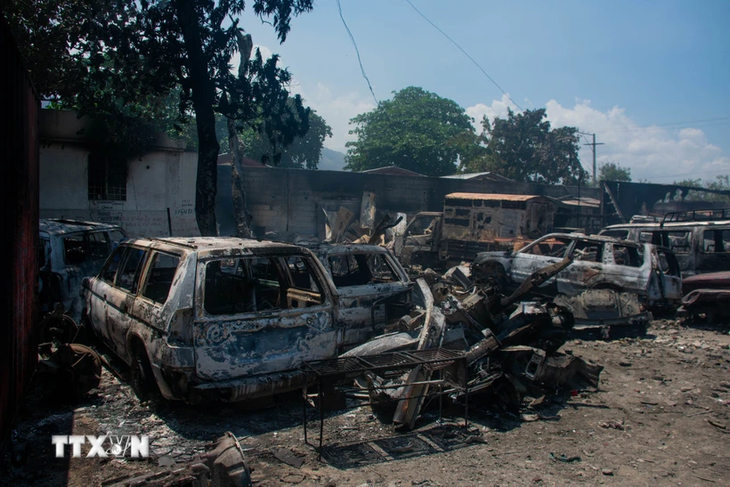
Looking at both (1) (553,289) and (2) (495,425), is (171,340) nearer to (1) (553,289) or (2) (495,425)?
(2) (495,425)

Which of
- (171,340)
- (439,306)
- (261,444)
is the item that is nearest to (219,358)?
(171,340)

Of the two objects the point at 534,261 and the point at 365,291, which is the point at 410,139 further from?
the point at 365,291

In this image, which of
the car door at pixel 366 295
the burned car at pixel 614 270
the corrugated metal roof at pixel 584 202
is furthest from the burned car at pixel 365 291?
the corrugated metal roof at pixel 584 202

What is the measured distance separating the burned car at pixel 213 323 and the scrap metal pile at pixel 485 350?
1.87 feet

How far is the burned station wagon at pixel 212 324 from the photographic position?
3924 millimetres

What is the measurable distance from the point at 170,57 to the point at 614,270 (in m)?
9.70

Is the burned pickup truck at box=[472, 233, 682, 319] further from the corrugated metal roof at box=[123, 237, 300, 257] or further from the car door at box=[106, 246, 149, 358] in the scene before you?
the car door at box=[106, 246, 149, 358]

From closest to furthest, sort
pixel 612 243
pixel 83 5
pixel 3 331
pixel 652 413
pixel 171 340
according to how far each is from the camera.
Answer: pixel 3 331, pixel 171 340, pixel 652 413, pixel 612 243, pixel 83 5

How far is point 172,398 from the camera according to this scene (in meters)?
4.02

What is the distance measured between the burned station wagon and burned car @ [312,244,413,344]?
25.9 inches

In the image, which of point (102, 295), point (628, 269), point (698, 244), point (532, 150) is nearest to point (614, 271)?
point (628, 269)

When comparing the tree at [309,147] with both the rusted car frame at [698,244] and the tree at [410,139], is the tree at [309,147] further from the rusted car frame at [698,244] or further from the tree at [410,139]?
the rusted car frame at [698,244]

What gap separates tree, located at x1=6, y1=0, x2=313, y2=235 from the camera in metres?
10.4

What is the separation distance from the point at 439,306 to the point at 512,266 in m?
5.12
